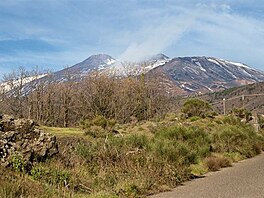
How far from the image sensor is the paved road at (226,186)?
11.0 meters

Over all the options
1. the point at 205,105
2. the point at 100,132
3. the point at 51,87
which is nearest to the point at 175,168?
the point at 100,132

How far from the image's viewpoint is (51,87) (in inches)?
2361

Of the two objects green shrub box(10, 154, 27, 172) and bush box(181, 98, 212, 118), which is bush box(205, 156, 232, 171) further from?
bush box(181, 98, 212, 118)

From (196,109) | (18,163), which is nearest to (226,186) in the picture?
(18,163)

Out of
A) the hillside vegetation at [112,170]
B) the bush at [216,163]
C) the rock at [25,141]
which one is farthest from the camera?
the bush at [216,163]

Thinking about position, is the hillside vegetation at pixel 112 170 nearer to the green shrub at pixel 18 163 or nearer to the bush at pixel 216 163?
the bush at pixel 216 163

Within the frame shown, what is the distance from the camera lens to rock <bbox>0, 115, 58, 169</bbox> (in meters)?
11.5

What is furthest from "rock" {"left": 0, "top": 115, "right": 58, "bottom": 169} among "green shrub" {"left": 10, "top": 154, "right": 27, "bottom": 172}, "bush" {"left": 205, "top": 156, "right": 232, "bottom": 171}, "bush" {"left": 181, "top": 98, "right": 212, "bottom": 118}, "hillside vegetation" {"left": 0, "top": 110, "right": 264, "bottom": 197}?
"bush" {"left": 181, "top": 98, "right": 212, "bottom": 118}

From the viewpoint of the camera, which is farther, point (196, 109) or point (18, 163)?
point (196, 109)

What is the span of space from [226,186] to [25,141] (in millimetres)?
5484

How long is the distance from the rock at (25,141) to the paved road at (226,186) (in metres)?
3.20

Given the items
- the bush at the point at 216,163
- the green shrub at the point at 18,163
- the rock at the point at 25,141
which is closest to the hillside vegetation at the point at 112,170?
the bush at the point at 216,163

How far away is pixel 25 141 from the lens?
476 inches

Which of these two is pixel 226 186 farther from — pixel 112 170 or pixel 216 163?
pixel 216 163
